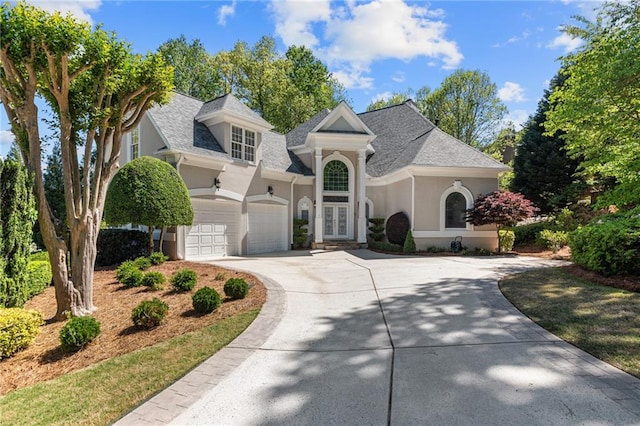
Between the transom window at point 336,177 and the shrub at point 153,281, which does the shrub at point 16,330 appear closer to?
the shrub at point 153,281

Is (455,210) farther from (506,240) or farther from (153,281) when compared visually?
(153,281)

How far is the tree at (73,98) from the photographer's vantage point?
552 cm

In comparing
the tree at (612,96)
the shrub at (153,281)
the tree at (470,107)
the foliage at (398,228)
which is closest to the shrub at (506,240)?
the foliage at (398,228)

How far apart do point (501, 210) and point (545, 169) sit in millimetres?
7613

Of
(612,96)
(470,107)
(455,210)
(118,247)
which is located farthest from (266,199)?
(470,107)

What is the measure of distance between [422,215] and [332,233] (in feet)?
16.9

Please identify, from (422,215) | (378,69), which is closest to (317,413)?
(422,215)

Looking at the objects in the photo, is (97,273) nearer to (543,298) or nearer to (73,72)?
(73,72)

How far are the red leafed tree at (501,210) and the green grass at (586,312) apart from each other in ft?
20.9

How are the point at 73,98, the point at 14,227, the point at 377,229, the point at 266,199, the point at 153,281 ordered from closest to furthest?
1. the point at 14,227
2. the point at 73,98
3. the point at 153,281
4. the point at 266,199
5. the point at 377,229

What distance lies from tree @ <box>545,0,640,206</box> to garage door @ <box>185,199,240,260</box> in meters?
12.6

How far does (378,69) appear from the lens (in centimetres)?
1736

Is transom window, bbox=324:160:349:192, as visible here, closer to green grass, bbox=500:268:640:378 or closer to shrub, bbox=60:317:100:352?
green grass, bbox=500:268:640:378

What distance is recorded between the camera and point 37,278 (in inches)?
323
